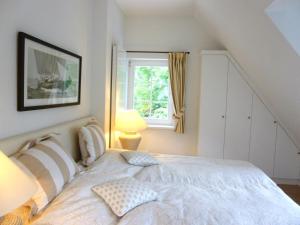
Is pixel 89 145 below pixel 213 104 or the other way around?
below

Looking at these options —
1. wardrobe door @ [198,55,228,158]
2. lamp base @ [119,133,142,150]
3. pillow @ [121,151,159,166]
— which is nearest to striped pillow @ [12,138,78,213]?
pillow @ [121,151,159,166]

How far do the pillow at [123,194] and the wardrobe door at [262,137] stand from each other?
255 centimetres

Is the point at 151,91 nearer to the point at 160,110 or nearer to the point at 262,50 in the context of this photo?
the point at 160,110

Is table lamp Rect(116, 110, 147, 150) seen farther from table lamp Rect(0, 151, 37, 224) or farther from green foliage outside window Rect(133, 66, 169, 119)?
table lamp Rect(0, 151, 37, 224)

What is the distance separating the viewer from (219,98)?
3.64 metres

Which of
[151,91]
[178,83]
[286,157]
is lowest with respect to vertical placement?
[286,157]

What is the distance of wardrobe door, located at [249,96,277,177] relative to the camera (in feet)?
11.9

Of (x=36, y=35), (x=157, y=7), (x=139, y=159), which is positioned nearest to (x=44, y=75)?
(x=36, y=35)

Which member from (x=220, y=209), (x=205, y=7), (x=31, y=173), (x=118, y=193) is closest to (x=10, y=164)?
(x=31, y=173)

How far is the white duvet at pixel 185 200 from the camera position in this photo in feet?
4.43

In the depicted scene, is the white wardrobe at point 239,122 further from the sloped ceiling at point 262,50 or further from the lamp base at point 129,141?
the lamp base at point 129,141

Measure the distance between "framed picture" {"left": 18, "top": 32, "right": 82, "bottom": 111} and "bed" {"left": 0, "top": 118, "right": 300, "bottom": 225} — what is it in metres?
0.24

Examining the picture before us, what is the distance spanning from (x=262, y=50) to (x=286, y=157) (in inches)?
74.7

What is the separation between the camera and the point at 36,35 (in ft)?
6.03
